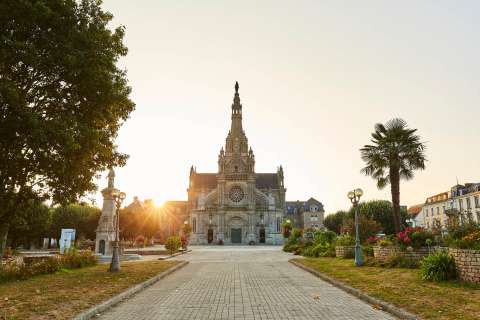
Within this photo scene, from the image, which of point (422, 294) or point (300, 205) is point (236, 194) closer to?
point (300, 205)

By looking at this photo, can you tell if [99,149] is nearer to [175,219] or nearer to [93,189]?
[93,189]

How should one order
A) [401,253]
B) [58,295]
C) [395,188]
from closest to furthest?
[58,295] < [401,253] < [395,188]

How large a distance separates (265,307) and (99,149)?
31.1 ft

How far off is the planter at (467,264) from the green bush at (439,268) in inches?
8.3

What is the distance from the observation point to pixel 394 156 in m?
27.2

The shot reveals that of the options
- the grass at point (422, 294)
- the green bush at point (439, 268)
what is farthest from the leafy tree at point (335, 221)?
the green bush at point (439, 268)

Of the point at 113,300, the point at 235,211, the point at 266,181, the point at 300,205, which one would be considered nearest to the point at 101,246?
the point at 113,300

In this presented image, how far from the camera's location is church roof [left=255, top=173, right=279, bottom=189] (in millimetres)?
94375

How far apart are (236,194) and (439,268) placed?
68159 millimetres

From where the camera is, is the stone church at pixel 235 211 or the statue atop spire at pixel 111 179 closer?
the statue atop spire at pixel 111 179

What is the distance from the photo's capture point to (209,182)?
95250mm

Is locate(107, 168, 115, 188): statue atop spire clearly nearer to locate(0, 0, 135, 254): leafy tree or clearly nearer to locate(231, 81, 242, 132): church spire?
locate(0, 0, 135, 254): leafy tree

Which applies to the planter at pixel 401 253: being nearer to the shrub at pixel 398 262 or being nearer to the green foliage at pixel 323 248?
the shrub at pixel 398 262

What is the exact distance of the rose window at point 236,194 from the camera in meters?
79.6
